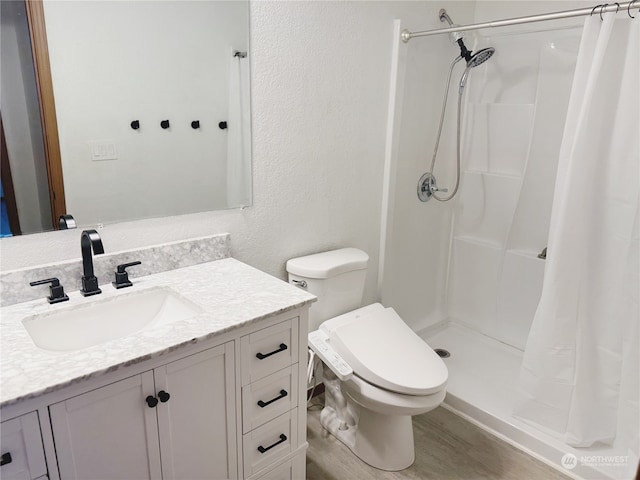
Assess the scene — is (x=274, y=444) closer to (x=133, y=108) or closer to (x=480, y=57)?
(x=133, y=108)

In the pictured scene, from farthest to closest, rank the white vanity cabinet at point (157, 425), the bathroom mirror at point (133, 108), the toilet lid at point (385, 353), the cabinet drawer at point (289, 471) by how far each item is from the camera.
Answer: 1. the toilet lid at point (385, 353)
2. the cabinet drawer at point (289, 471)
3. the bathroom mirror at point (133, 108)
4. the white vanity cabinet at point (157, 425)

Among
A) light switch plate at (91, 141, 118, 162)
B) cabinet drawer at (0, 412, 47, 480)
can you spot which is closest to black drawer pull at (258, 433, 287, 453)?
cabinet drawer at (0, 412, 47, 480)

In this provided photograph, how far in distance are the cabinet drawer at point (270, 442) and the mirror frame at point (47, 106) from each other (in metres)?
0.87

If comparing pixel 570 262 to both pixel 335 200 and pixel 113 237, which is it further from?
pixel 113 237

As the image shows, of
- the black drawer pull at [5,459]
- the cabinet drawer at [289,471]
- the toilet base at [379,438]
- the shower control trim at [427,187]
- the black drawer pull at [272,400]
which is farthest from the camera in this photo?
the shower control trim at [427,187]

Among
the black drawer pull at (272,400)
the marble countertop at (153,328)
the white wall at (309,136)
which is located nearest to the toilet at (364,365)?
the white wall at (309,136)

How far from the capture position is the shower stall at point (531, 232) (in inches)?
66.1

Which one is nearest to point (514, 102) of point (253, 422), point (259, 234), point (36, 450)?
point (259, 234)

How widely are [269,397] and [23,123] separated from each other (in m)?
1.04

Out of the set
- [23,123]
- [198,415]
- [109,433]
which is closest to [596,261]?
[198,415]

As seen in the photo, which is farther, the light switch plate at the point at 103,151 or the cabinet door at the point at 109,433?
the light switch plate at the point at 103,151

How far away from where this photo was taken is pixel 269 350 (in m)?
1.35

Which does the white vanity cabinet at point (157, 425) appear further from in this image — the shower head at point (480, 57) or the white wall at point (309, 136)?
the shower head at point (480, 57)

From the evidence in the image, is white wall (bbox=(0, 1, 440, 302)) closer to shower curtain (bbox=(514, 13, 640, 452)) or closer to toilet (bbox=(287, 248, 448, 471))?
toilet (bbox=(287, 248, 448, 471))
